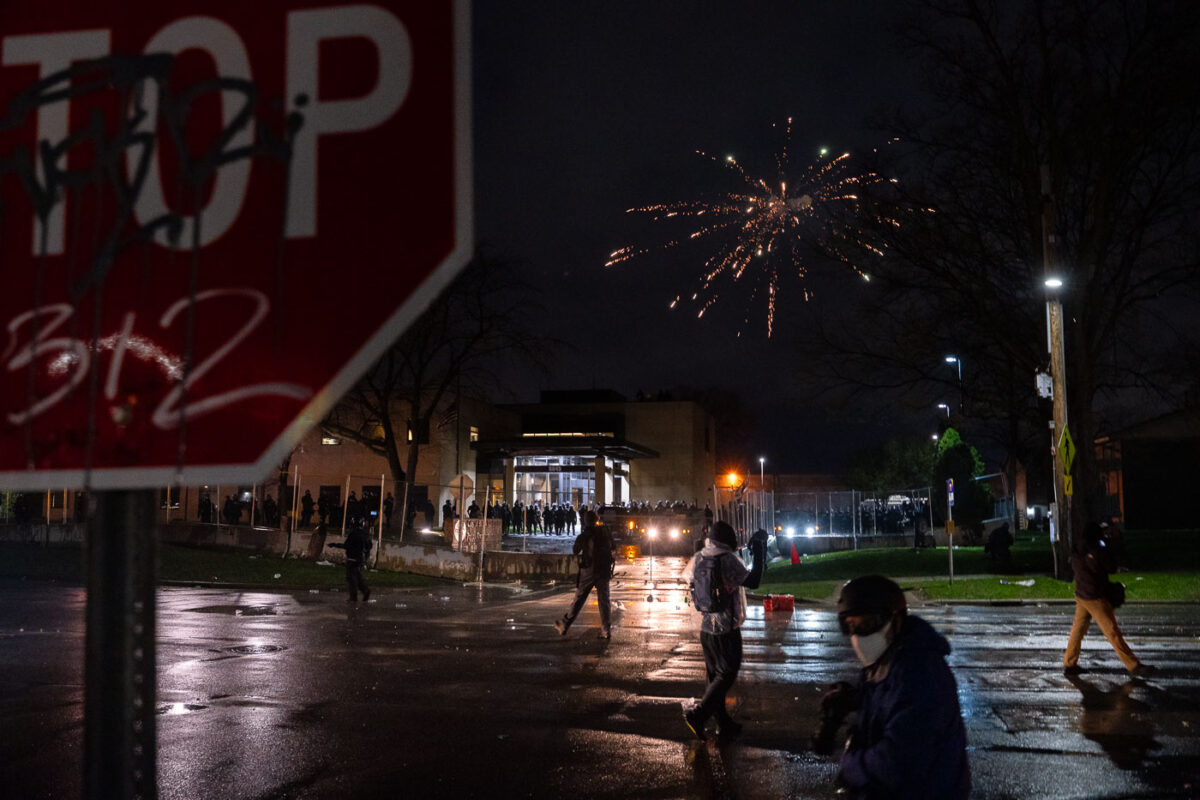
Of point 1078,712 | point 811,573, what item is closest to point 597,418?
point 811,573

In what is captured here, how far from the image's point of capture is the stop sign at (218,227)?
67.3 inches

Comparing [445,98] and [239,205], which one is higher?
[445,98]

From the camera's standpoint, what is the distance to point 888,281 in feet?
98.6

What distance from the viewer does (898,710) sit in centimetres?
342

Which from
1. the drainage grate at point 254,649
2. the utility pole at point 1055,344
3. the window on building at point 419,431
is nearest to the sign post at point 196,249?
the drainage grate at point 254,649

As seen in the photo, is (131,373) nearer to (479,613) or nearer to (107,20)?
(107,20)

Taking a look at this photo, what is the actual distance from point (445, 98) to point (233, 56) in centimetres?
36

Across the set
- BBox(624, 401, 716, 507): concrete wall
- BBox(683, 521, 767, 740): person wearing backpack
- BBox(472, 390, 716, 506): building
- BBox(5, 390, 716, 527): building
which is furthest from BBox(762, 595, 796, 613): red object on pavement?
BBox(624, 401, 716, 507): concrete wall

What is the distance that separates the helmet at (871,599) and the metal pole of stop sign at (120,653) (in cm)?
241

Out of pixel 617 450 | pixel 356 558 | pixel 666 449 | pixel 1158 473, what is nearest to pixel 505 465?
Result: pixel 617 450

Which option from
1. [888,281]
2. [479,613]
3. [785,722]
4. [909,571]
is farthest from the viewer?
[909,571]

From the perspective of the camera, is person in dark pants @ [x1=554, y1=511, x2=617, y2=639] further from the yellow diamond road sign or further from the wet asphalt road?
the yellow diamond road sign

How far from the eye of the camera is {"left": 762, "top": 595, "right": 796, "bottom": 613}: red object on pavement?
2133 cm

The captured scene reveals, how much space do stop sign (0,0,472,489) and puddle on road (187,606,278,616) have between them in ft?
61.4
